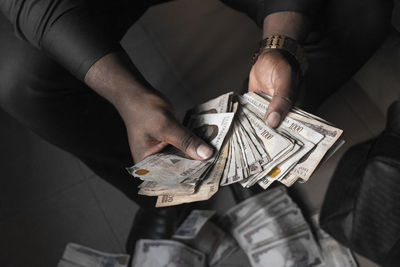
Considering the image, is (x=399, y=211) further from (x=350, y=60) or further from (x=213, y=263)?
(x=213, y=263)

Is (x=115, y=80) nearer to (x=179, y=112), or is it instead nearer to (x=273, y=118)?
(x=273, y=118)

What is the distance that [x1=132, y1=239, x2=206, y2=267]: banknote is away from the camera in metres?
1.38

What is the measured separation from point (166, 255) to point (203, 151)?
62 cm

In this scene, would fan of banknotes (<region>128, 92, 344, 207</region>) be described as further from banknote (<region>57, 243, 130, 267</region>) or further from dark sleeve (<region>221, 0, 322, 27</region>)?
banknote (<region>57, 243, 130, 267</region>)

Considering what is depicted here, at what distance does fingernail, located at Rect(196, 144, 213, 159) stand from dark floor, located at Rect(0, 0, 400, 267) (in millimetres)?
640

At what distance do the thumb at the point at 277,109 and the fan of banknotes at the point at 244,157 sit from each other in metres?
0.02

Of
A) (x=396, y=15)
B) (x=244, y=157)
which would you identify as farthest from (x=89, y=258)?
(x=396, y=15)

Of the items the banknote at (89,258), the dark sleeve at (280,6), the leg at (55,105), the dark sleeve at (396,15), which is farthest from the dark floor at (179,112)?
the dark sleeve at (280,6)

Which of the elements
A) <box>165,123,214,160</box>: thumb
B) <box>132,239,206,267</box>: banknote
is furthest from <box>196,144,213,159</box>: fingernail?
<box>132,239,206,267</box>: banknote

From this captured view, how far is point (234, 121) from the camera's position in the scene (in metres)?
1.01

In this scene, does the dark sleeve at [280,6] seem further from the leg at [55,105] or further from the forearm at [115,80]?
the leg at [55,105]

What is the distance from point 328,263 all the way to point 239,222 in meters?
0.34

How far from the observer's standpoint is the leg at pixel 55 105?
1.07m

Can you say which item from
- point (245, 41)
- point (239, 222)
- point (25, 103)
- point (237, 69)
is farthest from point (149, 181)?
point (245, 41)
